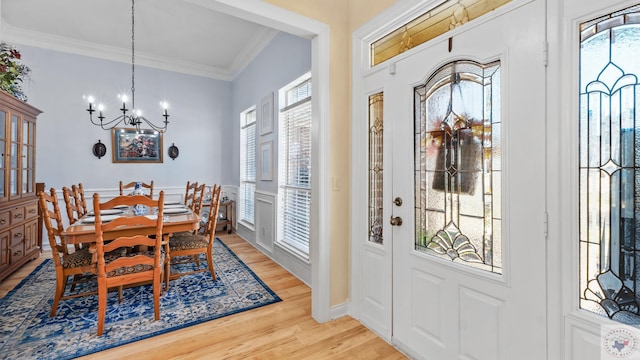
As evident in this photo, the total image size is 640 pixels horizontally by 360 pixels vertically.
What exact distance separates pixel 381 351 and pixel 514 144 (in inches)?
62.8

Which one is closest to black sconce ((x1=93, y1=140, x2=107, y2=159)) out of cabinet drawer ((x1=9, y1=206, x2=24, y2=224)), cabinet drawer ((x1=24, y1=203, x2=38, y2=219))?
cabinet drawer ((x1=24, y1=203, x2=38, y2=219))

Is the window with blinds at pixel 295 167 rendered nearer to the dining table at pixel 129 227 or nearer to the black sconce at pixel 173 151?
the dining table at pixel 129 227

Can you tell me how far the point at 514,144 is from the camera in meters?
1.37

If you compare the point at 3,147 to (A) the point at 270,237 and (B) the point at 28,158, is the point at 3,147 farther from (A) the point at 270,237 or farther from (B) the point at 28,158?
(A) the point at 270,237

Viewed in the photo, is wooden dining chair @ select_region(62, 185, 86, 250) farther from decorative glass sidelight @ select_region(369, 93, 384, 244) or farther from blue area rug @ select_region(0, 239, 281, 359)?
decorative glass sidelight @ select_region(369, 93, 384, 244)

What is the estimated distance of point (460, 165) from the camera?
5.39ft

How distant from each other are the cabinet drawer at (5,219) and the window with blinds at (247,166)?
2901mm

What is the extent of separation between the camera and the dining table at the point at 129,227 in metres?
2.37

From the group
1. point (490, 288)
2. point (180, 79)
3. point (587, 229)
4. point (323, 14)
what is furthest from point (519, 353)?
point (180, 79)

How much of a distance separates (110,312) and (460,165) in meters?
3.04

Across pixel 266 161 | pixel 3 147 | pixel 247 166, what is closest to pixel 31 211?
pixel 3 147

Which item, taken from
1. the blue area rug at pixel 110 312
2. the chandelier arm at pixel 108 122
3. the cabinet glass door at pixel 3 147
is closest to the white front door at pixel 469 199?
the blue area rug at pixel 110 312

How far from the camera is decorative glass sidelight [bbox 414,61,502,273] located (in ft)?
4.89

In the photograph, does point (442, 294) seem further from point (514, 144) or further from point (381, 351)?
point (514, 144)
